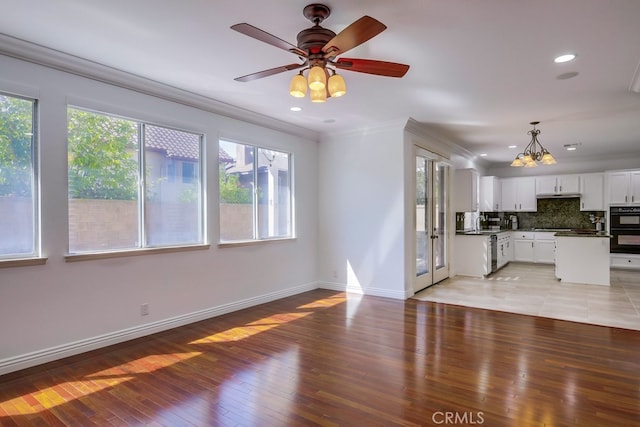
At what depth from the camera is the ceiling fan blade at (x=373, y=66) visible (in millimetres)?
2381

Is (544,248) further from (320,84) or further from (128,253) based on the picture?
(128,253)

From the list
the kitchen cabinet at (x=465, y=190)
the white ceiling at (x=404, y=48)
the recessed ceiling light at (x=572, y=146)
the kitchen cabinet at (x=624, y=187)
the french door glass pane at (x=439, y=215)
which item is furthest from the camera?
the kitchen cabinet at (x=624, y=187)

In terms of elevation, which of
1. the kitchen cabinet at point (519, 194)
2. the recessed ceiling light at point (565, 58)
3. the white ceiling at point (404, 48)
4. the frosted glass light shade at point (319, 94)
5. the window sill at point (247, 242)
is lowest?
the window sill at point (247, 242)

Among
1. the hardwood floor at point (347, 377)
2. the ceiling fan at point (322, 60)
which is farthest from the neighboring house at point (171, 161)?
the ceiling fan at point (322, 60)

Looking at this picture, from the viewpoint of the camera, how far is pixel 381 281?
555cm

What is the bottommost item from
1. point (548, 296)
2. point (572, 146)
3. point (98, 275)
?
point (548, 296)

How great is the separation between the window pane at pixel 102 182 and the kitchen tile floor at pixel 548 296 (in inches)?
163

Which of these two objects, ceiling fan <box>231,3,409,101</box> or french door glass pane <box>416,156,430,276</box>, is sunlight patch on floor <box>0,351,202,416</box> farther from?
french door glass pane <box>416,156,430,276</box>

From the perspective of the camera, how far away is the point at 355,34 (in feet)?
6.68

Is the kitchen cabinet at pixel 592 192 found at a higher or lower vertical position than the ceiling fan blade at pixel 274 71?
lower

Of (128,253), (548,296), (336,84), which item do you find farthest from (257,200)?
(548,296)

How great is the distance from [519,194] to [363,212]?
5.62 m

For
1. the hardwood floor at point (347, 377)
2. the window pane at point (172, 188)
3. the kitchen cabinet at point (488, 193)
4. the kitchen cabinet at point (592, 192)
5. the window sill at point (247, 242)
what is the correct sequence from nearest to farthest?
1. the hardwood floor at point (347, 377)
2. the window pane at point (172, 188)
3. the window sill at point (247, 242)
4. the kitchen cabinet at point (592, 192)
5. the kitchen cabinet at point (488, 193)

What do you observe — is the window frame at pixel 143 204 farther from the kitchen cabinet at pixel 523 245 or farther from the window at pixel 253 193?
the kitchen cabinet at pixel 523 245
